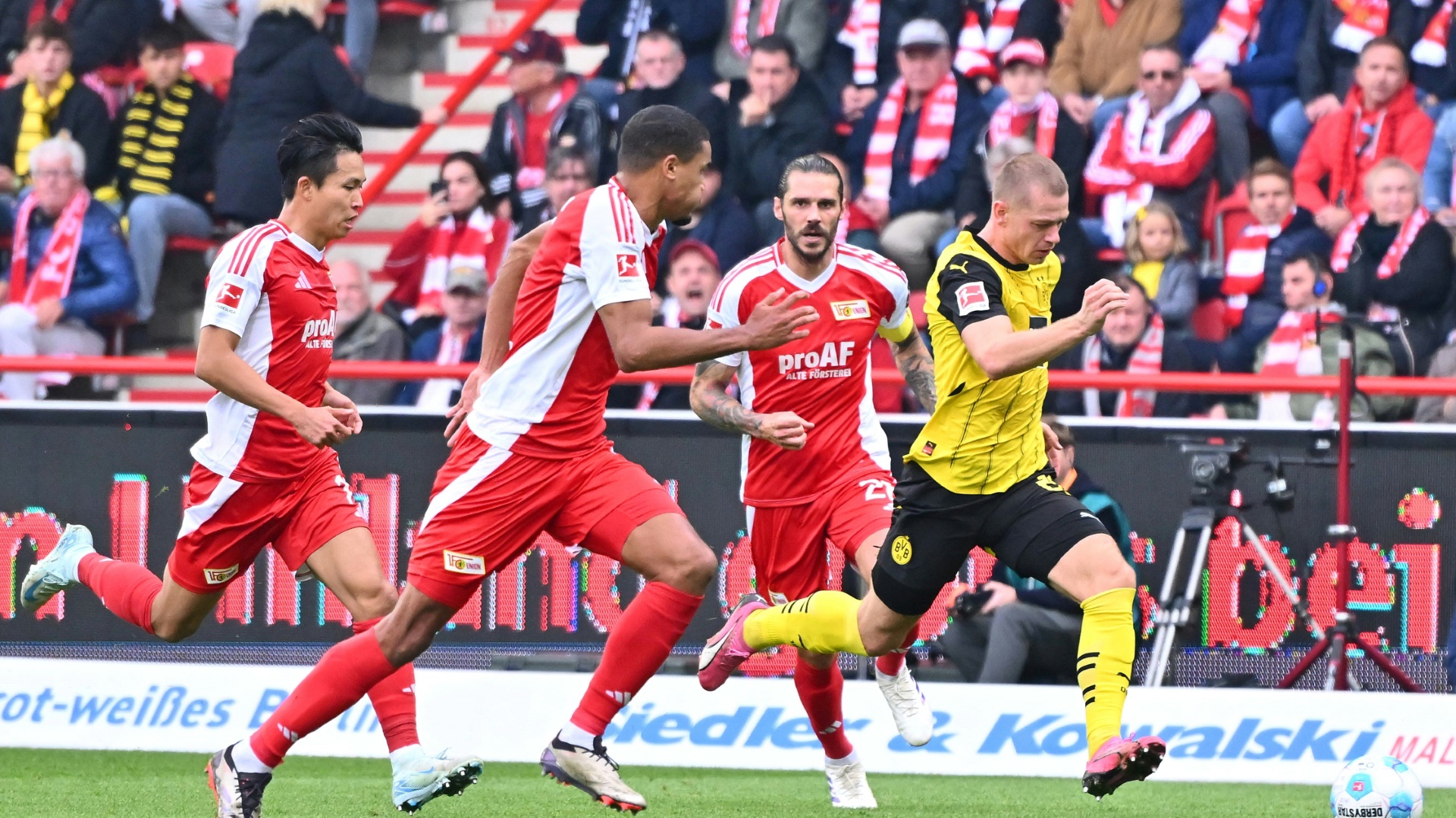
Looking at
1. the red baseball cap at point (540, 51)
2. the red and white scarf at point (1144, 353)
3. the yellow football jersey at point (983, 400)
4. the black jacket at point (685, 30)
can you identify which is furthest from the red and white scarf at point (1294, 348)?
the red baseball cap at point (540, 51)

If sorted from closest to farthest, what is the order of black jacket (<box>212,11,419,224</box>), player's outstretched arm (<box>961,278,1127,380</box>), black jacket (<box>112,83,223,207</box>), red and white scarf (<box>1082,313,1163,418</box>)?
player's outstretched arm (<box>961,278,1127,380</box>), red and white scarf (<box>1082,313,1163,418</box>), black jacket (<box>212,11,419,224</box>), black jacket (<box>112,83,223,207</box>)

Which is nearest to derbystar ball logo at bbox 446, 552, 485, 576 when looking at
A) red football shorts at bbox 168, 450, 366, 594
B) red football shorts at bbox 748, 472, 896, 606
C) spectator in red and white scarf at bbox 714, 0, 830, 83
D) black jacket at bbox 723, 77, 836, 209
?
red football shorts at bbox 168, 450, 366, 594

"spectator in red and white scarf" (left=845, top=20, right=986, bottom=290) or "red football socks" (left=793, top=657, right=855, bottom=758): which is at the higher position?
"spectator in red and white scarf" (left=845, top=20, right=986, bottom=290)

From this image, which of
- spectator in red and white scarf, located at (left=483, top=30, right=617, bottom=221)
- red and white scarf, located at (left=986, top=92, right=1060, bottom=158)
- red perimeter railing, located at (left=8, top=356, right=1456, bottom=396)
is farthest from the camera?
spectator in red and white scarf, located at (left=483, top=30, right=617, bottom=221)

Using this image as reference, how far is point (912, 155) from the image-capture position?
11828 millimetres

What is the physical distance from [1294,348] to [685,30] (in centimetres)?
459

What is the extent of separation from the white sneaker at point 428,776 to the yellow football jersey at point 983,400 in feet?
6.00

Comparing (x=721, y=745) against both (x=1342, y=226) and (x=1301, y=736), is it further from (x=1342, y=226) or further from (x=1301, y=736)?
(x=1342, y=226)

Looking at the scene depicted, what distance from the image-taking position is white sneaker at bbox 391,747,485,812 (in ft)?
20.5

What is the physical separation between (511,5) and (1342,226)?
6.45m

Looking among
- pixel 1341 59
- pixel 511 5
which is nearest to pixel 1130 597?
pixel 1341 59

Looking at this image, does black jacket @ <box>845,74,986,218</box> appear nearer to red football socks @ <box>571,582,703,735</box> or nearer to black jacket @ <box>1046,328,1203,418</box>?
black jacket @ <box>1046,328,1203,418</box>

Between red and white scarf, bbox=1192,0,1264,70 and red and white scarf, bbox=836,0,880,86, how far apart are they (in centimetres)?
202

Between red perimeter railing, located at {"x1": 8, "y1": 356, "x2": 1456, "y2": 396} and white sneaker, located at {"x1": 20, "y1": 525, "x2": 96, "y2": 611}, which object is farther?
red perimeter railing, located at {"x1": 8, "y1": 356, "x2": 1456, "y2": 396}
